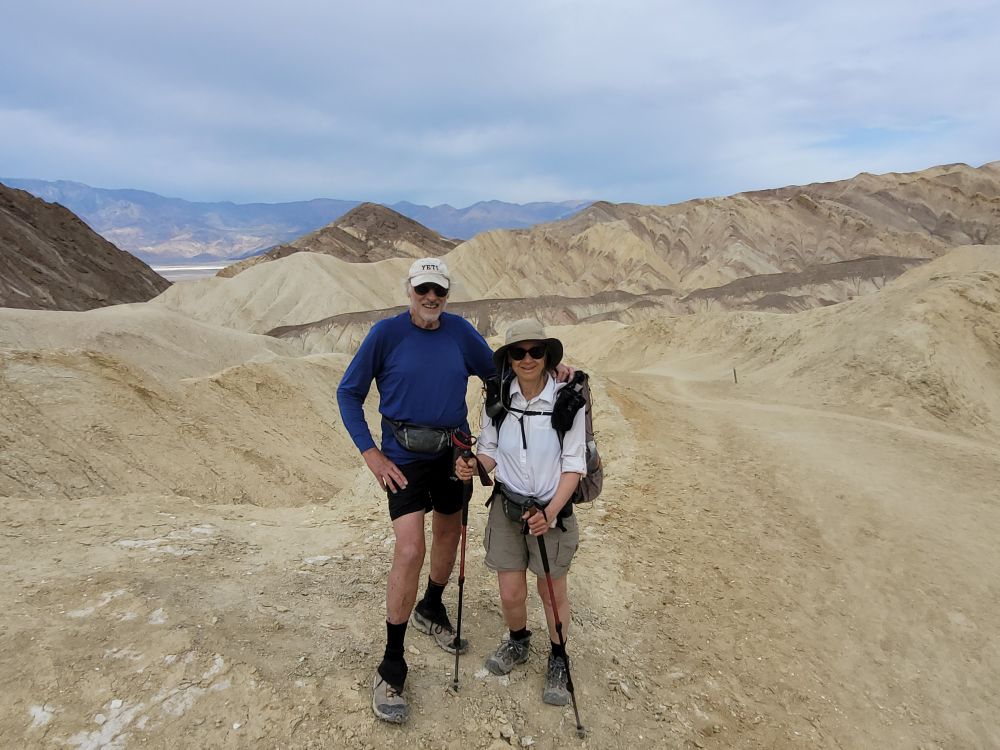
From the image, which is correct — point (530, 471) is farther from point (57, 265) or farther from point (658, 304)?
point (57, 265)

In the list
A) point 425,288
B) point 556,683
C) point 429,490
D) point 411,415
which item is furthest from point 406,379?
point 556,683

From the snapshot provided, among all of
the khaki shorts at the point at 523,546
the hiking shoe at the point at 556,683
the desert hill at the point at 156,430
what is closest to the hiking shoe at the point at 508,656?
the hiking shoe at the point at 556,683

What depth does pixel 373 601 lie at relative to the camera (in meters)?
3.94

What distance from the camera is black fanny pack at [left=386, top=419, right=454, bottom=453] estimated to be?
310 centimetres

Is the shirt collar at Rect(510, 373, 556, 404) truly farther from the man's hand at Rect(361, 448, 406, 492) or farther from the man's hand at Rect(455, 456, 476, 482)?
the man's hand at Rect(361, 448, 406, 492)

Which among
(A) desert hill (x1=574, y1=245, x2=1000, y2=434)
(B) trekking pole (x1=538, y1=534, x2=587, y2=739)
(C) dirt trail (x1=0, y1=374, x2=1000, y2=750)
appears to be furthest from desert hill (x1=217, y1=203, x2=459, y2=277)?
(B) trekking pole (x1=538, y1=534, x2=587, y2=739)

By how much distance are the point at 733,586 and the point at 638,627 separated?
1.23m

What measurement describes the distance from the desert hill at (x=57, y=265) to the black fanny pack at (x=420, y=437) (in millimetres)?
55370

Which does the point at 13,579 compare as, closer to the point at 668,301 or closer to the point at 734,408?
the point at 734,408

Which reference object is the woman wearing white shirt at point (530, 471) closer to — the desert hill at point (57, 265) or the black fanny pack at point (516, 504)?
the black fanny pack at point (516, 504)

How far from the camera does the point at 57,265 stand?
5378 cm

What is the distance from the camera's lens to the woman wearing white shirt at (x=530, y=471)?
293 centimetres

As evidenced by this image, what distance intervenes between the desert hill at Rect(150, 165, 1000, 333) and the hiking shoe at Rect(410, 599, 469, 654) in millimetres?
52626

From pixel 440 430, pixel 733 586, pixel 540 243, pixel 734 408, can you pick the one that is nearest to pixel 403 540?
pixel 440 430
